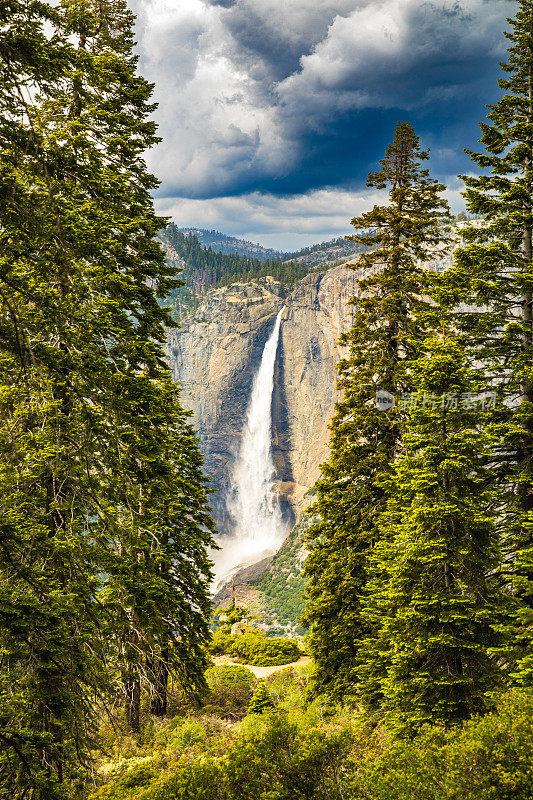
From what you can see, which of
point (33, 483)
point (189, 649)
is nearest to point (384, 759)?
point (33, 483)

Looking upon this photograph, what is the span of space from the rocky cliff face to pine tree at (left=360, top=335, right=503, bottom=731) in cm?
9890

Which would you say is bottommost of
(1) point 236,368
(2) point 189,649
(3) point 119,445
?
(2) point 189,649

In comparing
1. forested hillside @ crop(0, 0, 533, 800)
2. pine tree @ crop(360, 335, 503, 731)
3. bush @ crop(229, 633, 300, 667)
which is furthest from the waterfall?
pine tree @ crop(360, 335, 503, 731)

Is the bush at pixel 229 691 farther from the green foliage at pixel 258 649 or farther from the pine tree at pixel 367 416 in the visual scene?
the green foliage at pixel 258 649

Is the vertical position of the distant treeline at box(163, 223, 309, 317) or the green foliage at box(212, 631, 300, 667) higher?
the distant treeline at box(163, 223, 309, 317)

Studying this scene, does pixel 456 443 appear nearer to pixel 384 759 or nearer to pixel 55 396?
pixel 384 759

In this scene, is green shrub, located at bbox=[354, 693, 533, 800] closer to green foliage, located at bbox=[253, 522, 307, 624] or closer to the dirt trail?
the dirt trail

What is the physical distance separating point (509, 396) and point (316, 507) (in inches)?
237

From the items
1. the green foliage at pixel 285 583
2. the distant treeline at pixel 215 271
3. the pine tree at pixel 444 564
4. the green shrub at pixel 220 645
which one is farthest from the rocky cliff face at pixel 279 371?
the pine tree at pixel 444 564

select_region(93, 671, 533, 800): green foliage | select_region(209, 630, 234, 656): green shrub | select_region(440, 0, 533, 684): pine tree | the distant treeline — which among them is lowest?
select_region(209, 630, 234, 656): green shrub

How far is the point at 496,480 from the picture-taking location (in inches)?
346

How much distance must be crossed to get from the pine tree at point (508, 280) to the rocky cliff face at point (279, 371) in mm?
97556

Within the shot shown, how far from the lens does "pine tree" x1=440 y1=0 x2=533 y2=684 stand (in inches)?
327

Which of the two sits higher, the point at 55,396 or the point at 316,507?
the point at 55,396
